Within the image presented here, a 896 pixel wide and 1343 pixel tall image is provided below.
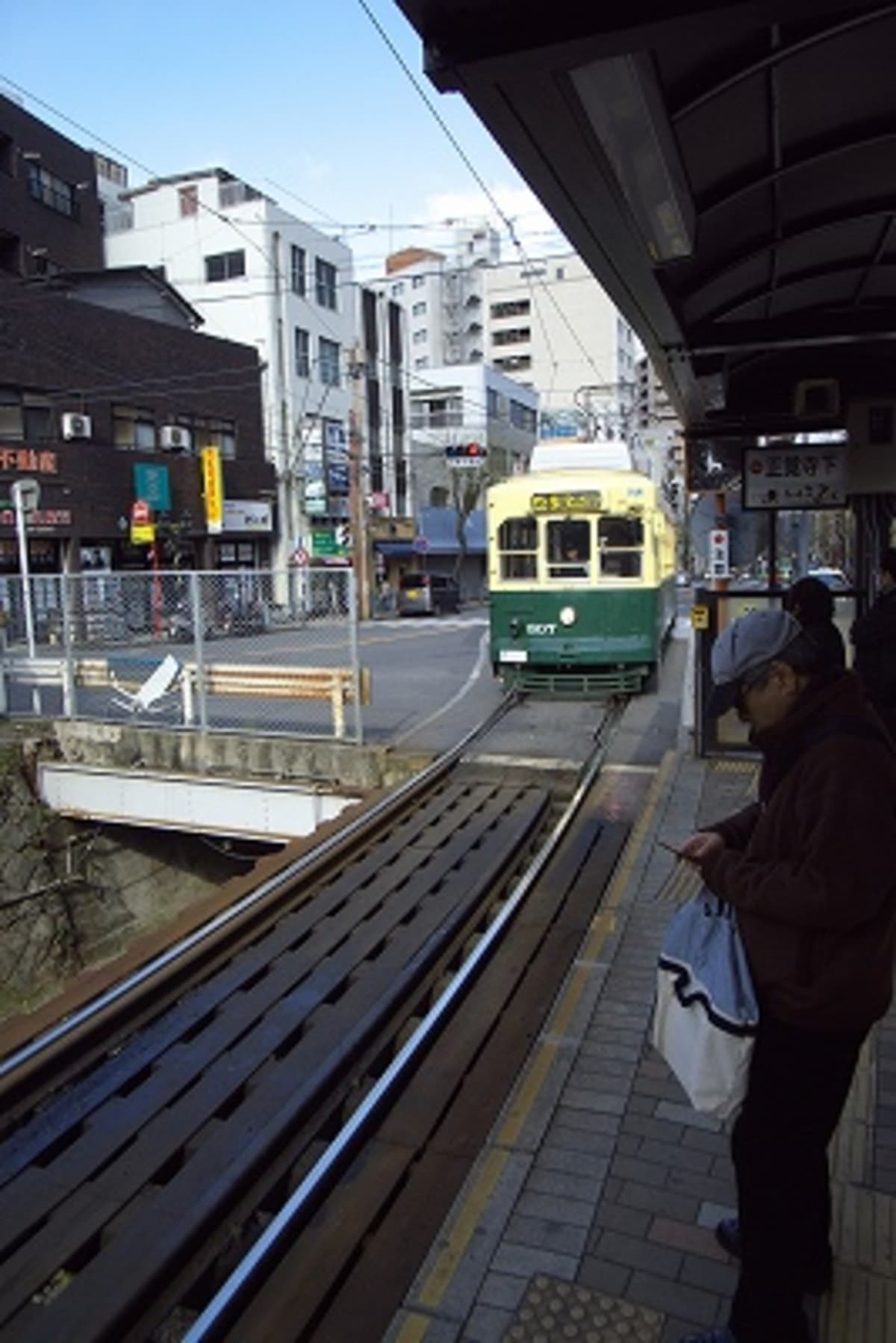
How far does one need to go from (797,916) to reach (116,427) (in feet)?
100

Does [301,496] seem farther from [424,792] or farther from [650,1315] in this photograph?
[650,1315]

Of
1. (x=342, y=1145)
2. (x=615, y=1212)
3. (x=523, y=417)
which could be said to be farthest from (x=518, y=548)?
(x=523, y=417)

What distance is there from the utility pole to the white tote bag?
1204 inches

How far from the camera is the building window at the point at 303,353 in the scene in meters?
39.0

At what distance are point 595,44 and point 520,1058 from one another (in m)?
3.79

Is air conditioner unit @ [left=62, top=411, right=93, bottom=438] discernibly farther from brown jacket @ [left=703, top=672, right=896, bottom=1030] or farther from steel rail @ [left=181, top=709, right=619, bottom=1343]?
brown jacket @ [left=703, top=672, right=896, bottom=1030]

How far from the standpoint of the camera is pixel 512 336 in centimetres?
7881

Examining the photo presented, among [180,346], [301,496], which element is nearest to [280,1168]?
[180,346]

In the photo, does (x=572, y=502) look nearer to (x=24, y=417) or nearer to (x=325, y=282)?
(x=24, y=417)

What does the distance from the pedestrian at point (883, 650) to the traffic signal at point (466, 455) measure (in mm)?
38187

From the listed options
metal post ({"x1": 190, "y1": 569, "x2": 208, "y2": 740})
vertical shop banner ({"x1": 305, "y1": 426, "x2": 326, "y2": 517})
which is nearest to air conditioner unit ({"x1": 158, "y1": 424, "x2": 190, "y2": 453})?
vertical shop banner ({"x1": 305, "y1": 426, "x2": 326, "y2": 517})

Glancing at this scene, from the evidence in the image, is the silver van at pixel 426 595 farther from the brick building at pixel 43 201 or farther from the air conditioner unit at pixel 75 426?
the brick building at pixel 43 201

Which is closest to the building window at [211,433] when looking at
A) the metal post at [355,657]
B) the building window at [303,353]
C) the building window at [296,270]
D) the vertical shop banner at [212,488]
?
the vertical shop banner at [212,488]

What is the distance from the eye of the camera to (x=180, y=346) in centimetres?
3195
